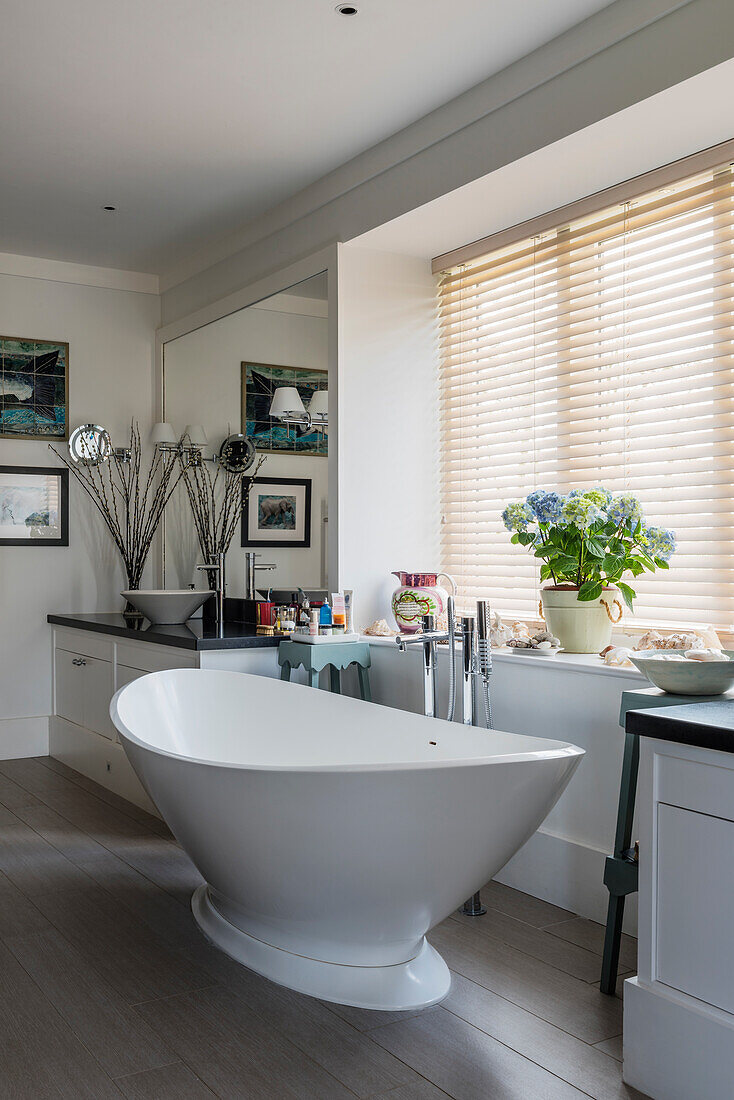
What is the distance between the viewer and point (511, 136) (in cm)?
310

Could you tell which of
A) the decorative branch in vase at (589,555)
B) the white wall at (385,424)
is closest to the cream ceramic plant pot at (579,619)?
the decorative branch in vase at (589,555)

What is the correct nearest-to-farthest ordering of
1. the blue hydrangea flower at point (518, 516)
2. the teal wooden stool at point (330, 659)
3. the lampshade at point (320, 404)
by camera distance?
the blue hydrangea flower at point (518, 516)
the teal wooden stool at point (330, 659)
the lampshade at point (320, 404)

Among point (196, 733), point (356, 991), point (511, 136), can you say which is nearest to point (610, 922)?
point (356, 991)

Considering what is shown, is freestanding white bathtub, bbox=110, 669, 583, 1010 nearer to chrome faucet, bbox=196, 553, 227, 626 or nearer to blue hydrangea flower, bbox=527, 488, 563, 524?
blue hydrangea flower, bbox=527, 488, 563, 524

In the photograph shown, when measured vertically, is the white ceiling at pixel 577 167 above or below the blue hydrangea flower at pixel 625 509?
above

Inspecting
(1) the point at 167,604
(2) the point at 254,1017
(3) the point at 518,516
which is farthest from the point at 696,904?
(1) the point at 167,604

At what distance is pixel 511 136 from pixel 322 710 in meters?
1.98

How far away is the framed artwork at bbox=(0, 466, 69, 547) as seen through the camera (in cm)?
509

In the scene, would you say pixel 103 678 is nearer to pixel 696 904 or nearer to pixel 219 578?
pixel 219 578

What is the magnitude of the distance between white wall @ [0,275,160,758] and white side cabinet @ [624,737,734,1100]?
393cm

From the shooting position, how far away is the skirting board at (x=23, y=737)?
5.11 metres

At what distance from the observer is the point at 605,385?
338 centimetres

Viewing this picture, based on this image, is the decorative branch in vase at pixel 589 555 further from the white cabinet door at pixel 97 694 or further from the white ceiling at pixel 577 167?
the white cabinet door at pixel 97 694

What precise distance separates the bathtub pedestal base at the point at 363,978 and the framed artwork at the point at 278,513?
2032mm
